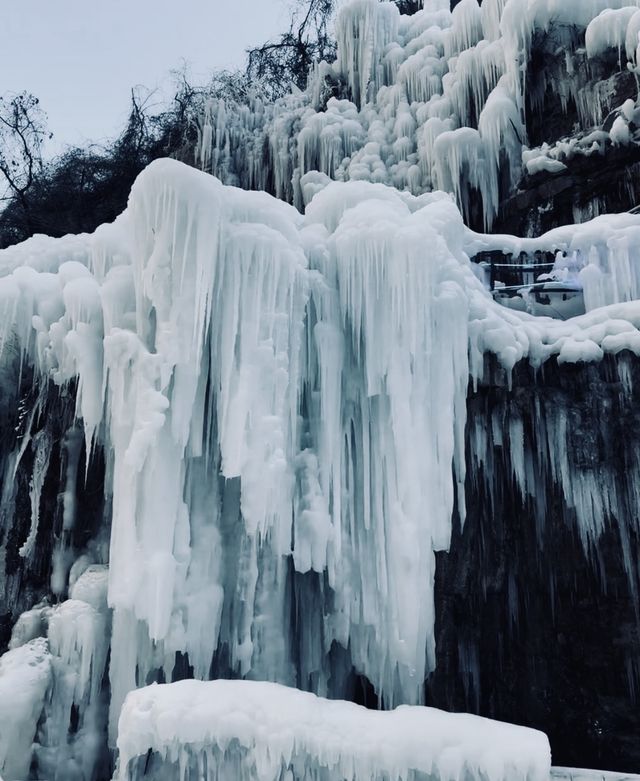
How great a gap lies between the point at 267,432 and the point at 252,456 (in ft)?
0.71

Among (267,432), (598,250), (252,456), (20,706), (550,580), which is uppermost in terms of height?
(598,250)

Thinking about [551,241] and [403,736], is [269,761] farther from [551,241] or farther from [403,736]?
[551,241]

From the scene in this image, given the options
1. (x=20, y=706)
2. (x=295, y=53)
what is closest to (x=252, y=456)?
(x=20, y=706)

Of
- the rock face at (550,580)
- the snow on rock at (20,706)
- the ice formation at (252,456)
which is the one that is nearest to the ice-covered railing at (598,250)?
the ice formation at (252,456)

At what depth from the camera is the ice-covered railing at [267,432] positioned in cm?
514

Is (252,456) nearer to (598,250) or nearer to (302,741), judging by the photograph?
(302,741)

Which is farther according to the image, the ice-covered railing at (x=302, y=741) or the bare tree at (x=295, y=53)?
the bare tree at (x=295, y=53)

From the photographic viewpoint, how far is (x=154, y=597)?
4.88m

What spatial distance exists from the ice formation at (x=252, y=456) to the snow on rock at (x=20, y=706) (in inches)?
0.7

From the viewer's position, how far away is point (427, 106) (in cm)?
1120

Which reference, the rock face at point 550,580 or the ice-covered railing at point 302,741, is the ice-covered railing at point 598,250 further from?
the ice-covered railing at point 302,741

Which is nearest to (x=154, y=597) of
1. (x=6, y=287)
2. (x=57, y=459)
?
(x=57, y=459)

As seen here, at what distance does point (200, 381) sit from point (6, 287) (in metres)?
2.68

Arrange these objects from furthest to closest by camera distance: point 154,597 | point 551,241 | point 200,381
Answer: point 551,241 < point 200,381 < point 154,597
